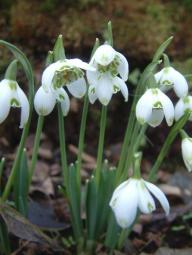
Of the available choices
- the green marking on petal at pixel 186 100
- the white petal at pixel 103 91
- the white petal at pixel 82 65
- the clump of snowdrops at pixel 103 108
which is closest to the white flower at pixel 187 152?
the clump of snowdrops at pixel 103 108

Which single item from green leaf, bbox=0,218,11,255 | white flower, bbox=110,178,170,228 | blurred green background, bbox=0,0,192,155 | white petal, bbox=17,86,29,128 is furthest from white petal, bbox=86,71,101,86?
blurred green background, bbox=0,0,192,155

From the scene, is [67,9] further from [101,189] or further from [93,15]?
[101,189]

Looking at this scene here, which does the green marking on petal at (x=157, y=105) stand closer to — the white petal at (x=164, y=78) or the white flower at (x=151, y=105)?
the white flower at (x=151, y=105)

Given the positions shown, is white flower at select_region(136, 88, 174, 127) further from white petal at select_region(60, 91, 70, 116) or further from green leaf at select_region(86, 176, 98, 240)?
green leaf at select_region(86, 176, 98, 240)

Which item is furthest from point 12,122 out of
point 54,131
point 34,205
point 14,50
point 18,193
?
point 14,50

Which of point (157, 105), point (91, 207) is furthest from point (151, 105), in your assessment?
point (91, 207)
